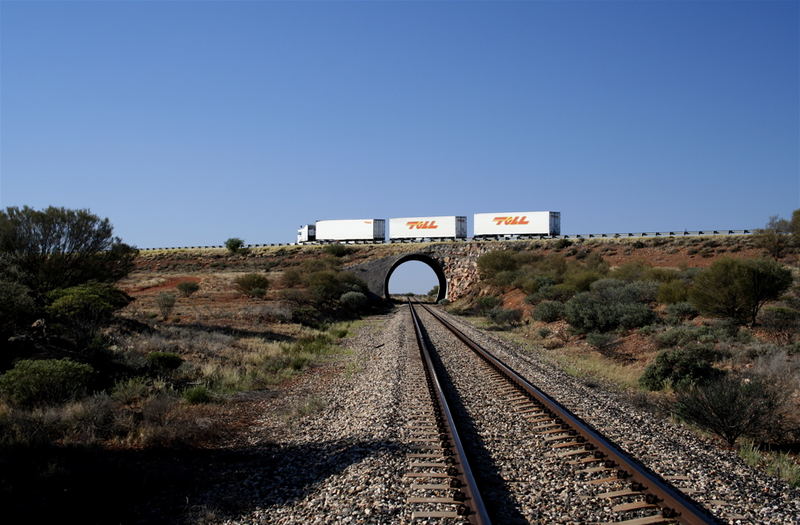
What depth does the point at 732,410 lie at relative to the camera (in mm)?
7418

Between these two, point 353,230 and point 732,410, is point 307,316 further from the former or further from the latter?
point 353,230

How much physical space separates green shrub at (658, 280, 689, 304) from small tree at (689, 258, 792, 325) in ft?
11.8

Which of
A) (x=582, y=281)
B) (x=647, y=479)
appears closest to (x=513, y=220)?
(x=582, y=281)

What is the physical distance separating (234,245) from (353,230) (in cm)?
2281

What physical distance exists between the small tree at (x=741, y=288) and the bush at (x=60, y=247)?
2357 cm

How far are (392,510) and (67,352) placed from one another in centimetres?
912

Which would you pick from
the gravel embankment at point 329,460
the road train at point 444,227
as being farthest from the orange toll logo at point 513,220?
the gravel embankment at point 329,460

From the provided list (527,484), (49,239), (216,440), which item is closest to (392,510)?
(527,484)

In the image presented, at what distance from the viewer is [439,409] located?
8820 millimetres

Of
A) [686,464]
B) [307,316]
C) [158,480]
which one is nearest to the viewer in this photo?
[158,480]

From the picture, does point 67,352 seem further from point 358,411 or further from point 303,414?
point 358,411

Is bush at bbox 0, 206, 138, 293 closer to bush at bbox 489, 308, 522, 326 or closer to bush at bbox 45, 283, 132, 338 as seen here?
bush at bbox 45, 283, 132, 338

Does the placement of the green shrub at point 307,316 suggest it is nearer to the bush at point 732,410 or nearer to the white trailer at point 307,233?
the bush at point 732,410

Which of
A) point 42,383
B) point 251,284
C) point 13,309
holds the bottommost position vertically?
point 42,383
